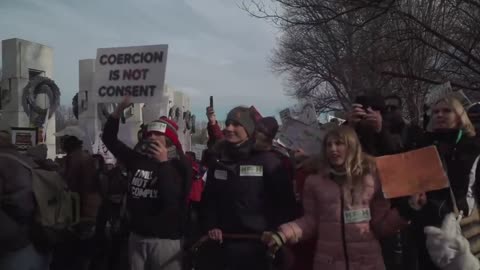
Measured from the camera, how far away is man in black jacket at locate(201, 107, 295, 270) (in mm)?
3951

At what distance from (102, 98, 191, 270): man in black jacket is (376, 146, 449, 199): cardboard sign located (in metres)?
1.70

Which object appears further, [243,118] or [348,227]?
[243,118]

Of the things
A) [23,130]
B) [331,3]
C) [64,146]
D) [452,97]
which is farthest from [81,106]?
[452,97]

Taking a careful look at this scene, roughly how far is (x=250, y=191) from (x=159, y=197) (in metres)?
0.75

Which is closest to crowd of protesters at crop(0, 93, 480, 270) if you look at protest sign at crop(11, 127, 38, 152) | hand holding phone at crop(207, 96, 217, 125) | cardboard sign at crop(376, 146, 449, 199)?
cardboard sign at crop(376, 146, 449, 199)

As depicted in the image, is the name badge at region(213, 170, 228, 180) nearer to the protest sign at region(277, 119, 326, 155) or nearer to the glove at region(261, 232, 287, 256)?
the glove at region(261, 232, 287, 256)

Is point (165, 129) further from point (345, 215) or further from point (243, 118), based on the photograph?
point (345, 215)

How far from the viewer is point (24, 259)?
414 centimetres

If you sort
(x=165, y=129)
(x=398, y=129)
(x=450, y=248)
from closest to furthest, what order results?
(x=450, y=248) → (x=165, y=129) → (x=398, y=129)

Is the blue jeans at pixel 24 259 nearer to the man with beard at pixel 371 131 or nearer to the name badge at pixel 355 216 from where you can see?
the name badge at pixel 355 216

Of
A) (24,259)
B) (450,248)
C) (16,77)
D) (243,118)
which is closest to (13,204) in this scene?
(24,259)

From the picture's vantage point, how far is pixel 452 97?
368 cm

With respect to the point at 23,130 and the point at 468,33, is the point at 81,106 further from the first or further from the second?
the point at 468,33

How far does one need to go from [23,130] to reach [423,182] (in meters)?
8.81
